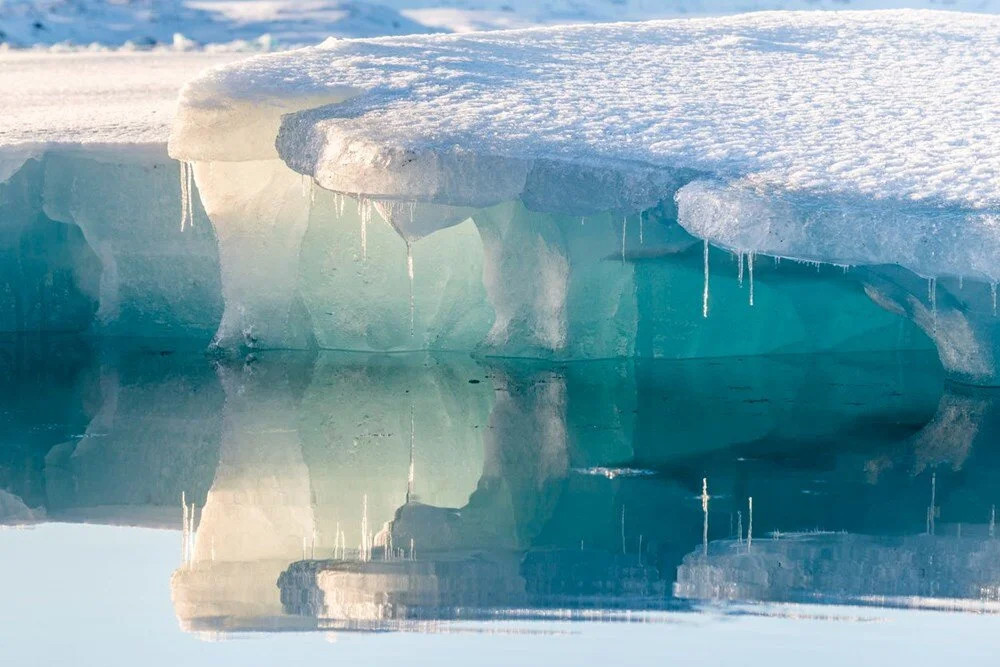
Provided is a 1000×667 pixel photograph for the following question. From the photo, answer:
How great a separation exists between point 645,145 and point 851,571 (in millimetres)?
3080

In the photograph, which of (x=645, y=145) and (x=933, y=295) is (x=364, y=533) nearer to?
(x=645, y=145)

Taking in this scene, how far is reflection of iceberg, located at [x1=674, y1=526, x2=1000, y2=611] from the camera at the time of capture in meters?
3.68

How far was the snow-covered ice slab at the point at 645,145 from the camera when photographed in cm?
612

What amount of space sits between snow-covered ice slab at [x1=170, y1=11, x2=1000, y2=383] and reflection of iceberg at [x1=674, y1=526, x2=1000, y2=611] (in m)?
2.09

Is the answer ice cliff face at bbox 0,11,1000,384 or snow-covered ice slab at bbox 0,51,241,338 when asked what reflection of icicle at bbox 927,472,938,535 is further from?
snow-covered ice slab at bbox 0,51,241,338

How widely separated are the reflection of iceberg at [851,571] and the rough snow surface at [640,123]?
2.10 meters

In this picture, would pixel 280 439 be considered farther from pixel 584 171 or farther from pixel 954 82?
pixel 954 82

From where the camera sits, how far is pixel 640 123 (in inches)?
270

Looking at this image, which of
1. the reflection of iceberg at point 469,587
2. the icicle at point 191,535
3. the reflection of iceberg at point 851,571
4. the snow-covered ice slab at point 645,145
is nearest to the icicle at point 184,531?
the icicle at point 191,535

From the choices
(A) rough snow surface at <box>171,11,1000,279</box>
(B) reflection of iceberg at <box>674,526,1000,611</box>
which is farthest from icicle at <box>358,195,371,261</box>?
(B) reflection of iceberg at <box>674,526,1000,611</box>

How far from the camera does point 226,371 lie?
7.42 meters

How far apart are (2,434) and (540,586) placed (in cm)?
283

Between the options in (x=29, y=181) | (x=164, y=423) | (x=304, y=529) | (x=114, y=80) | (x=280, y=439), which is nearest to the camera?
(x=304, y=529)

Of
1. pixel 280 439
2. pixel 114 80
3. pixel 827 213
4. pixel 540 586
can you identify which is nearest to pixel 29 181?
pixel 114 80
